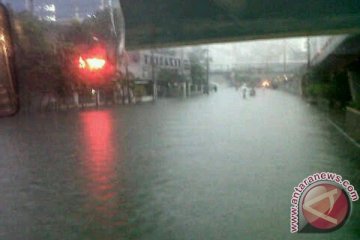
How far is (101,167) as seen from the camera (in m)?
9.33

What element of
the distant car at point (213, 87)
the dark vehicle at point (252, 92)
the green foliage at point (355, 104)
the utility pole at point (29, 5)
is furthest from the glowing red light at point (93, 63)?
the green foliage at point (355, 104)

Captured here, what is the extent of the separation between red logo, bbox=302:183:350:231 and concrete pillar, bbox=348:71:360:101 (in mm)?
3842

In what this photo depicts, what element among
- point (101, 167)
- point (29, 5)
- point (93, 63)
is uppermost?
point (29, 5)

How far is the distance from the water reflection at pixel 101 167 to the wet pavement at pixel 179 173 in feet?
0.07

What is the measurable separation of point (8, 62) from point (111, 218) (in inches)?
100

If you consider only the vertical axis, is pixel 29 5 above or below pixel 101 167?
above

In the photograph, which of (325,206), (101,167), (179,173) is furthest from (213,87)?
(101,167)

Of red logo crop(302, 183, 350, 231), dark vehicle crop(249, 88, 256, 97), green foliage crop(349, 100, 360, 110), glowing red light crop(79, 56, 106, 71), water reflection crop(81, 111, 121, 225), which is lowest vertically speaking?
water reflection crop(81, 111, 121, 225)

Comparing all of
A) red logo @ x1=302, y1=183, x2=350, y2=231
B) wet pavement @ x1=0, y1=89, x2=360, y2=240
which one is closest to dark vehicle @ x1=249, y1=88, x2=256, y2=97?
wet pavement @ x1=0, y1=89, x2=360, y2=240

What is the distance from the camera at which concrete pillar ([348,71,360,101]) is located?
24.8 ft

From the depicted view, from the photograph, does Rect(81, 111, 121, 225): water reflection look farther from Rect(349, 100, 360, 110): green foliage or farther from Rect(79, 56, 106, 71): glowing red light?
Rect(349, 100, 360, 110): green foliage

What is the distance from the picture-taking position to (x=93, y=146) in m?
12.9

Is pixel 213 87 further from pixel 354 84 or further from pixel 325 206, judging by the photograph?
pixel 354 84

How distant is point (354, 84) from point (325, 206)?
15.3ft
